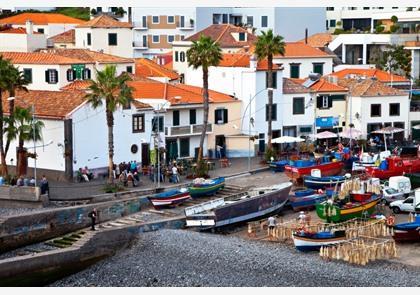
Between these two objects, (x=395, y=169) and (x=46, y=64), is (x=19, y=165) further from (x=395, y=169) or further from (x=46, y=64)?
(x=395, y=169)

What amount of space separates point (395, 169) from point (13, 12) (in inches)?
3207

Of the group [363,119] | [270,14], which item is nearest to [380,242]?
[363,119]

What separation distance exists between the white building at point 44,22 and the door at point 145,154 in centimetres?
4709

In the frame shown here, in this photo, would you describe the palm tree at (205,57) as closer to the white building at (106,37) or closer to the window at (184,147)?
the window at (184,147)

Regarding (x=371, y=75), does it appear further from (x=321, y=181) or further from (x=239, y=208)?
(x=239, y=208)

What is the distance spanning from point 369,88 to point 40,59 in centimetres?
2214

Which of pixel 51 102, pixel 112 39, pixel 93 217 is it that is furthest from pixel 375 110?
pixel 93 217

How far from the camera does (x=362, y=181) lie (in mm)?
60156

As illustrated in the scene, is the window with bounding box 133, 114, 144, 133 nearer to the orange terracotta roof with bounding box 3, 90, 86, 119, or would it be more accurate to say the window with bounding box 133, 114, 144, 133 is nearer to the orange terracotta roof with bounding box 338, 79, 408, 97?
the orange terracotta roof with bounding box 3, 90, 86, 119

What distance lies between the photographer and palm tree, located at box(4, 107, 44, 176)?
6025cm

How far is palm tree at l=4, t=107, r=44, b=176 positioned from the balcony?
360 inches

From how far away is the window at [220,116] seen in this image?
235 feet

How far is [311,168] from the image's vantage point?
6425 cm

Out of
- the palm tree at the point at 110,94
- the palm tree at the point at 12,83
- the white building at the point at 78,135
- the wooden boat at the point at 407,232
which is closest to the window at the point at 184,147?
the white building at the point at 78,135
